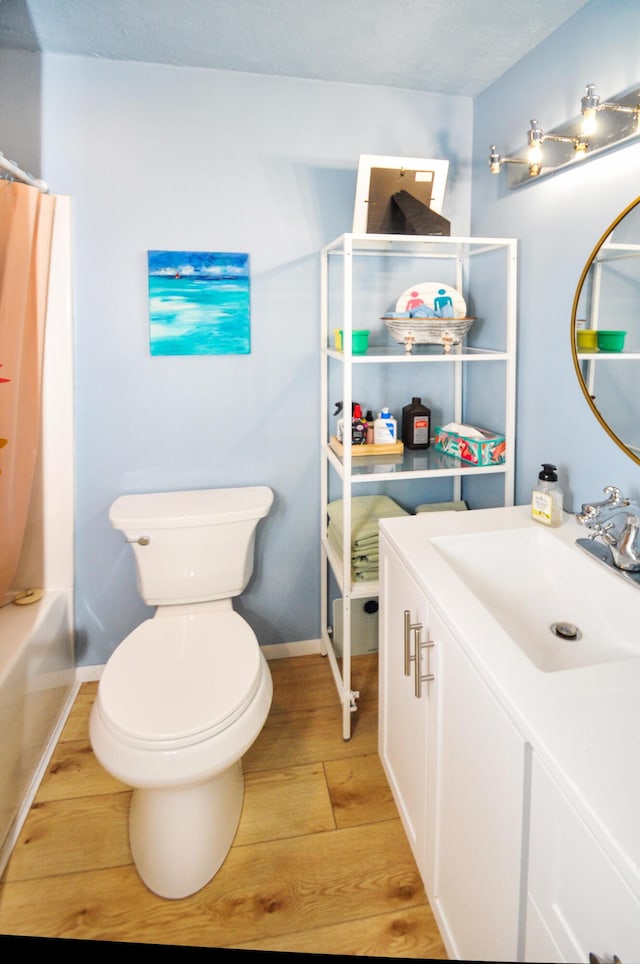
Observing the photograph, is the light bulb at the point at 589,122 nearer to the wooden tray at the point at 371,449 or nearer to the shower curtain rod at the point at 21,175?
the wooden tray at the point at 371,449

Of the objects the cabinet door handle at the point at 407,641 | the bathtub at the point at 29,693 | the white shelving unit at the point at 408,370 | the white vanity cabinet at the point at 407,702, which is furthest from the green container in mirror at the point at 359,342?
the bathtub at the point at 29,693

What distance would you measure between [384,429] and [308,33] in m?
1.13

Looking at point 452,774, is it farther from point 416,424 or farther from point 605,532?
point 416,424

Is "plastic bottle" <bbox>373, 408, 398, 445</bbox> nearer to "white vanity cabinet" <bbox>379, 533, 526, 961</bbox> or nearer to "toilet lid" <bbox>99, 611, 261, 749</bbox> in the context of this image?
"white vanity cabinet" <bbox>379, 533, 526, 961</bbox>

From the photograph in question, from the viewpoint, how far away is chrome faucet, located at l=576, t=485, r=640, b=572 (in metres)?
1.15

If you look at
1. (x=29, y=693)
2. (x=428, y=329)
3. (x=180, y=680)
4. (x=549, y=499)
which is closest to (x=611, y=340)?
(x=549, y=499)

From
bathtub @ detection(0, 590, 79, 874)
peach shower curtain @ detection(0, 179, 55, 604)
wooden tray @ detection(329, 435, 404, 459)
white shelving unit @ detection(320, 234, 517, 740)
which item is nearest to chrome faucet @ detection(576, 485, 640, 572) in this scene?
white shelving unit @ detection(320, 234, 517, 740)

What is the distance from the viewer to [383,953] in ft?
3.83

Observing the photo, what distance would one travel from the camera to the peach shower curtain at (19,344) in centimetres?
164

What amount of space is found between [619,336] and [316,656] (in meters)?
1.56

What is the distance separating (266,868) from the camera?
1383mm

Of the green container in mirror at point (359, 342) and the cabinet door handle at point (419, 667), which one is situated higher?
the green container in mirror at point (359, 342)

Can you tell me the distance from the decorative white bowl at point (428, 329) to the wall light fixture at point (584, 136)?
0.42 metres

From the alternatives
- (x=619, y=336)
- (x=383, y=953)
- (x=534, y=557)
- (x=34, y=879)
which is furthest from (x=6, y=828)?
(x=619, y=336)
